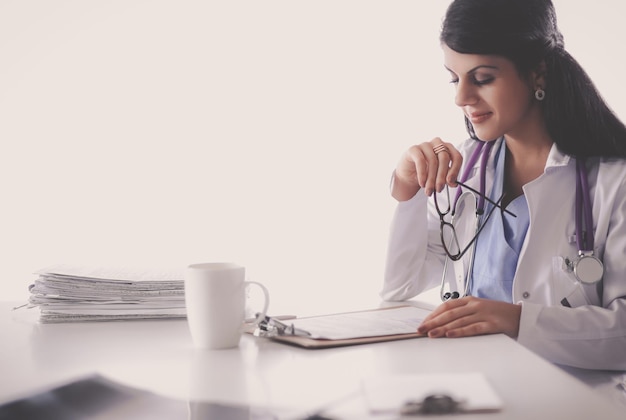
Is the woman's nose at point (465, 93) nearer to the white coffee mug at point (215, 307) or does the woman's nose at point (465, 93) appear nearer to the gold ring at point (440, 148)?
the gold ring at point (440, 148)

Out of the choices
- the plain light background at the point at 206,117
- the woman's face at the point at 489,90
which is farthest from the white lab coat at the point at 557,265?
the plain light background at the point at 206,117

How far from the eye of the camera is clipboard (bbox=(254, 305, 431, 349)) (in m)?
0.91

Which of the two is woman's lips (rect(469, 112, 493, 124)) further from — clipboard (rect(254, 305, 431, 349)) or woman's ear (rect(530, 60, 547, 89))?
clipboard (rect(254, 305, 431, 349))

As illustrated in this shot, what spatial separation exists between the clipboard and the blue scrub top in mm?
474

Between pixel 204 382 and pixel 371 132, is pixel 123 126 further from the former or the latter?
pixel 204 382

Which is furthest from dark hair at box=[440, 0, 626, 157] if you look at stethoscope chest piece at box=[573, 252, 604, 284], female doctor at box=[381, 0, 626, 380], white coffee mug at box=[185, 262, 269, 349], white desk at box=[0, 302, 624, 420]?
white coffee mug at box=[185, 262, 269, 349]

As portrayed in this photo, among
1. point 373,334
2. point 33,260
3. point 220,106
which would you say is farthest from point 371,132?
point 373,334

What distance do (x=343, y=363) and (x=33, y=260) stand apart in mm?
2444

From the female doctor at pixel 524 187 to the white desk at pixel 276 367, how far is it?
0.48m

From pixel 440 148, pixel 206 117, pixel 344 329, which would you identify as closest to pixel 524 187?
→ pixel 440 148

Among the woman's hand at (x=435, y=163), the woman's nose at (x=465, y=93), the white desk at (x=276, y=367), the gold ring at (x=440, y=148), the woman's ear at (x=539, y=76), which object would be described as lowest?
the white desk at (x=276, y=367)

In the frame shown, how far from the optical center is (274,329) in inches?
37.9

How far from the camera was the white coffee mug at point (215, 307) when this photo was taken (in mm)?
897

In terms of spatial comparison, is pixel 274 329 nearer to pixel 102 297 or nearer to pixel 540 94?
pixel 102 297
